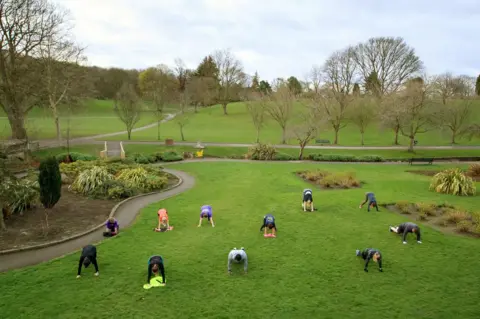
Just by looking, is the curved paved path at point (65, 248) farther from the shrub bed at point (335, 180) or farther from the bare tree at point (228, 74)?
the bare tree at point (228, 74)

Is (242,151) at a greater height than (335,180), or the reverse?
(242,151)

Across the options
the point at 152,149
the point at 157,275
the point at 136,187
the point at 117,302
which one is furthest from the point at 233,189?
the point at 152,149

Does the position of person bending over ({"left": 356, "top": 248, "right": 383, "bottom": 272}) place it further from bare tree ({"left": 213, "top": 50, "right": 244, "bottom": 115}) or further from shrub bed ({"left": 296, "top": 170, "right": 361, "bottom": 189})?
bare tree ({"left": 213, "top": 50, "right": 244, "bottom": 115})

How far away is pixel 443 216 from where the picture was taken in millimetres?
15414

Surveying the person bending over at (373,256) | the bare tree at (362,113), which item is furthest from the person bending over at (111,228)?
the bare tree at (362,113)

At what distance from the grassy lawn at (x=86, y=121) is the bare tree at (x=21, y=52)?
1132 centimetres

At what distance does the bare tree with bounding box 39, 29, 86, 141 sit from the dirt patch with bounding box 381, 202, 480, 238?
3320cm

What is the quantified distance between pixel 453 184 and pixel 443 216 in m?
6.38

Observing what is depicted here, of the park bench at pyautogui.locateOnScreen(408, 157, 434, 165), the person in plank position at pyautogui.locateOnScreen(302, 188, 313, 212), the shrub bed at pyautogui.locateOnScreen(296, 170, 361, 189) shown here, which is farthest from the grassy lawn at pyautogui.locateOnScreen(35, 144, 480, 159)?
the person in plank position at pyautogui.locateOnScreen(302, 188, 313, 212)

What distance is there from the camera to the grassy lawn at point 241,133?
161ft

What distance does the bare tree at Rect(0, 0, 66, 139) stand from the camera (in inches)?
1122

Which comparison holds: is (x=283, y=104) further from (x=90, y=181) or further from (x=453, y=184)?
(x=90, y=181)

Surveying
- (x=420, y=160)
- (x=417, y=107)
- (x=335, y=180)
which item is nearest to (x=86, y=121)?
(x=335, y=180)

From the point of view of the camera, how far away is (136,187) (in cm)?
2000
